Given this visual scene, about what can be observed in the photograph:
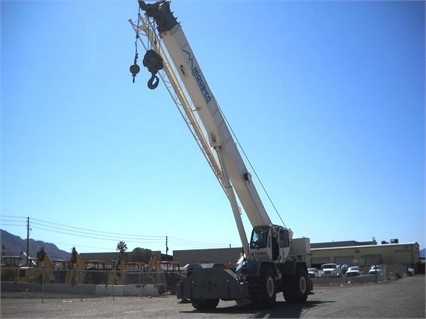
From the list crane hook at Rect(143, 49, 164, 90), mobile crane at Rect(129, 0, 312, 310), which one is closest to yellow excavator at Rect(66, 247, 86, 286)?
mobile crane at Rect(129, 0, 312, 310)

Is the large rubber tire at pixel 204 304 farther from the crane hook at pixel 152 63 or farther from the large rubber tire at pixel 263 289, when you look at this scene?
the crane hook at pixel 152 63

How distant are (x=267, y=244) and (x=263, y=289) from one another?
2.37m

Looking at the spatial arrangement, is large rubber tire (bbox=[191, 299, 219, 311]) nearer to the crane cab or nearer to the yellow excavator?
the crane cab

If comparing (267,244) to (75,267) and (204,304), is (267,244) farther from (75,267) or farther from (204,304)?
(75,267)

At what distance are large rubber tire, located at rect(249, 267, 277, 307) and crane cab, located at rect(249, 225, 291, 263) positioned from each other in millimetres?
1104

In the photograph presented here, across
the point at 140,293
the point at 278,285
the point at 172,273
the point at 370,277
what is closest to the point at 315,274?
the point at 370,277

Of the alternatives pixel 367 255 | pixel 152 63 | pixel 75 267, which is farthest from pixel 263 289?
pixel 367 255

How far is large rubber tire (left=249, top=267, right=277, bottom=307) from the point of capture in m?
18.3

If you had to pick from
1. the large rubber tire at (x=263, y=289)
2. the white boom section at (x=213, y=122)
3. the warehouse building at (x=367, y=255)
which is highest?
the white boom section at (x=213, y=122)

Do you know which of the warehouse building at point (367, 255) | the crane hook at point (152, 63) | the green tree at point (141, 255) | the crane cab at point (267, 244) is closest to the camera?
the crane hook at point (152, 63)

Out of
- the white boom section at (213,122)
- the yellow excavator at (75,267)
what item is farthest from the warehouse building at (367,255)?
the white boom section at (213,122)

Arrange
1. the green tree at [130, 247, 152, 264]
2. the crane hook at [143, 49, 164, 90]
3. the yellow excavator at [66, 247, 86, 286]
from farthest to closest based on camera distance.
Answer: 1. the green tree at [130, 247, 152, 264]
2. the yellow excavator at [66, 247, 86, 286]
3. the crane hook at [143, 49, 164, 90]

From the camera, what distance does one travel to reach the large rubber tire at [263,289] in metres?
18.3

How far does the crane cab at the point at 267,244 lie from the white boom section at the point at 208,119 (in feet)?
1.60
